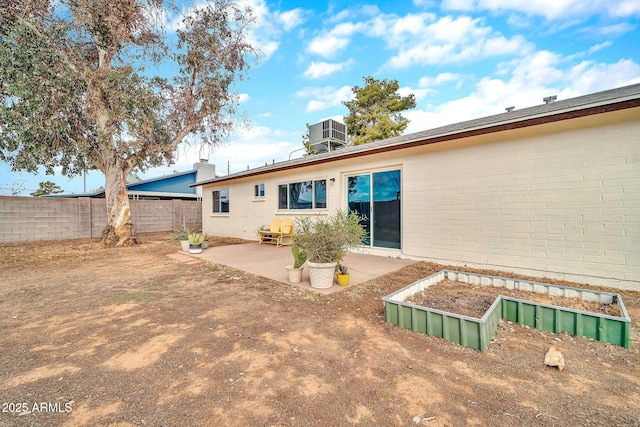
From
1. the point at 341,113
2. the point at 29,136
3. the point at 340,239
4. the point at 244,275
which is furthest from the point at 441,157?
the point at 341,113

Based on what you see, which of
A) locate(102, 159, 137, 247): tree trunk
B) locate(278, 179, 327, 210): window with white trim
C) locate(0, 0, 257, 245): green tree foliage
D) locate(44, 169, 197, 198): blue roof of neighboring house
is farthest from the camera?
locate(44, 169, 197, 198): blue roof of neighboring house

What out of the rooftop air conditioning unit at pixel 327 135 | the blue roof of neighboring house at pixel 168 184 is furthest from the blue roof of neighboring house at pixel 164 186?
the rooftop air conditioning unit at pixel 327 135

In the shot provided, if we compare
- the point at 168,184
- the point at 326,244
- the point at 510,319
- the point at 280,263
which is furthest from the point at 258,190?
the point at 168,184

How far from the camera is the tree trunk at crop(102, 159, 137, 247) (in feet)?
28.4

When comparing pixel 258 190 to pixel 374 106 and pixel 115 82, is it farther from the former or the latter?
pixel 374 106

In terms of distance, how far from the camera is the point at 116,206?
8.75m

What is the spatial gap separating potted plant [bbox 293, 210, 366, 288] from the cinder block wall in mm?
11512

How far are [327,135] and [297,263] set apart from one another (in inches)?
281

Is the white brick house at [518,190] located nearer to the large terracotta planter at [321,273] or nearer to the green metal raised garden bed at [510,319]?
the green metal raised garden bed at [510,319]

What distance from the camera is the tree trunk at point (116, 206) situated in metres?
8.65

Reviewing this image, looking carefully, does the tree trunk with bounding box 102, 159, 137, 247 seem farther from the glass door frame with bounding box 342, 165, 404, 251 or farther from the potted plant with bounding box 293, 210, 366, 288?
the potted plant with bounding box 293, 210, 366, 288

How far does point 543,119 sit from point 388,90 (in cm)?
1558

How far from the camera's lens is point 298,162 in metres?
7.86

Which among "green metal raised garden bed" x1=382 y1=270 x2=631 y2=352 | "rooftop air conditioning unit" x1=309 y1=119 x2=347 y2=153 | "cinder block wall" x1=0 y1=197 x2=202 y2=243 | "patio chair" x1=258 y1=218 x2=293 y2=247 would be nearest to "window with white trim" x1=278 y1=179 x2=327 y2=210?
"patio chair" x1=258 y1=218 x2=293 y2=247
